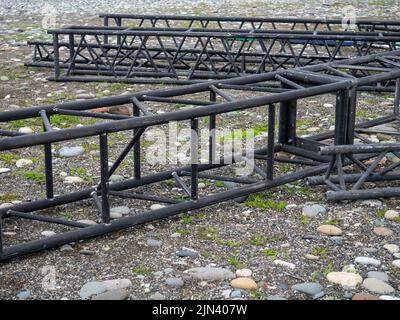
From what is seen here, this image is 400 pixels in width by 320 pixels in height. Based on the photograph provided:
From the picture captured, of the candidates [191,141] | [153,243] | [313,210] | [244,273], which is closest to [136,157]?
[191,141]

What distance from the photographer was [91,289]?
504cm

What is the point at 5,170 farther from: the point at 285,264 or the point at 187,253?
the point at 285,264

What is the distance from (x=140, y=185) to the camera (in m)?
7.14

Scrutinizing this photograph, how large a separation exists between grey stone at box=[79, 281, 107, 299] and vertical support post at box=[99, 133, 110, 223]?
2.84 ft

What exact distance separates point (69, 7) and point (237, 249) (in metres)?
20.1

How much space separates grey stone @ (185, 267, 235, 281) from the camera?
520 centimetres

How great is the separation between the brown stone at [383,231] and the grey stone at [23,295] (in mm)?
2791

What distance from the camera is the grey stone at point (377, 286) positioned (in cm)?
499

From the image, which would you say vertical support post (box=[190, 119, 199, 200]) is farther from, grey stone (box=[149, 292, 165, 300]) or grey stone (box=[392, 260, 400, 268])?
grey stone (box=[392, 260, 400, 268])

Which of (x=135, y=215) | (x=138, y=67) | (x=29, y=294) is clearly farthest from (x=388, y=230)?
(x=138, y=67)

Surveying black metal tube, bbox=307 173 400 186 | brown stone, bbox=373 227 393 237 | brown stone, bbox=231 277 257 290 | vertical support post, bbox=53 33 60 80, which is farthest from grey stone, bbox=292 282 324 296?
vertical support post, bbox=53 33 60 80


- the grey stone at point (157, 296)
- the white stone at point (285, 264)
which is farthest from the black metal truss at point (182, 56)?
the grey stone at point (157, 296)

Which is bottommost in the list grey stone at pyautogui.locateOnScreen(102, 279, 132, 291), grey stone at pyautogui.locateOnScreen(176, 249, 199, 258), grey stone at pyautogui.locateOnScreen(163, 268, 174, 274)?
grey stone at pyautogui.locateOnScreen(176, 249, 199, 258)
